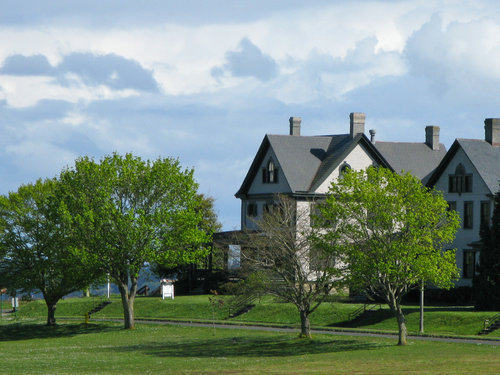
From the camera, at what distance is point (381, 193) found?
155 feet

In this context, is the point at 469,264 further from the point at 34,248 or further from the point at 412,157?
the point at 34,248

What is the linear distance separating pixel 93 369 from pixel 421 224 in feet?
59.4

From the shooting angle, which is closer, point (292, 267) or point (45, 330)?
point (292, 267)

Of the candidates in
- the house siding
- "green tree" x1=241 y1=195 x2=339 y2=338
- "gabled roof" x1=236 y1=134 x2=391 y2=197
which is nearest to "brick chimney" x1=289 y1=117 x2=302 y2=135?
"gabled roof" x1=236 y1=134 x2=391 y2=197

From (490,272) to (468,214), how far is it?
40.1ft

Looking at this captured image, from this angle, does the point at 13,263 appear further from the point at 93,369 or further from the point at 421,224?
the point at 421,224

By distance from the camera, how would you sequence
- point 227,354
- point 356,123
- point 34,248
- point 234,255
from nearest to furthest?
point 227,354, point 234,255, point 34,248, point 356,123

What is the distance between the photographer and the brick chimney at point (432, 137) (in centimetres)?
8600

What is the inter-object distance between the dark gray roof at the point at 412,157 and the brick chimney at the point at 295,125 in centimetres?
731

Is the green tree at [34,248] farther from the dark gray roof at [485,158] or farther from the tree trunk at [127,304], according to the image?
the dark gray roof at [485,158]

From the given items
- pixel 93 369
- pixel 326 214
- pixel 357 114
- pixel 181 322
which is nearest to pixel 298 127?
pixel 357 114

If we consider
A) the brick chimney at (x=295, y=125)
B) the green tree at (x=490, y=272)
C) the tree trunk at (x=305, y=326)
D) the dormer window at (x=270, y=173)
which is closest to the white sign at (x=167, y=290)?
the dormer window at (x=270, y=173)

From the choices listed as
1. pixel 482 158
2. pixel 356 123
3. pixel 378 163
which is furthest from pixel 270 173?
pixel 482 158

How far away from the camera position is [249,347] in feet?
161
